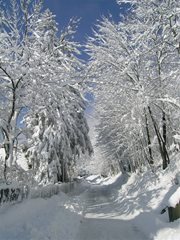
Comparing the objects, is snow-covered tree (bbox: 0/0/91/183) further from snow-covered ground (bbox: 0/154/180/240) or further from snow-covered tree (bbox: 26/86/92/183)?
snow-covered tree (bbox: 26/86/92/183)

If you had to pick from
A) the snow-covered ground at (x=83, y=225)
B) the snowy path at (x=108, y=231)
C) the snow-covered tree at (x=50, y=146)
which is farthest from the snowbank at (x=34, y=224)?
the snow-covered tree at (x=50, y=146)

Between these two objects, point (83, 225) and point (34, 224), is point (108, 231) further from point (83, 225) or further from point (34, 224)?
point (34, 224)

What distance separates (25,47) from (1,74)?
162 centimetres

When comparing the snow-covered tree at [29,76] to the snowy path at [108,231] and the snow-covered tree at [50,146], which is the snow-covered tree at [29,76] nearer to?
the snowy path at [108,231]

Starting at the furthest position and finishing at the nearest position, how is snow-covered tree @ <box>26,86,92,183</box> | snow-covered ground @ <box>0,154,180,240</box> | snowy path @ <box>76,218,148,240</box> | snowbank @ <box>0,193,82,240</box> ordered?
snow-covered tree @ <box>26,86,92,183</box>
snowy path @ <box>76,218,148,240</box>
snow-covered ground @ <box>0,154,180,240</box>
snowbank @ <box>0,193,82,240</box>

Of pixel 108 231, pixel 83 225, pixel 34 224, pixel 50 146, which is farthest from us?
pixel 50 146

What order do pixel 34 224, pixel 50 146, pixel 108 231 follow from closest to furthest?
pixel 34 224
pixel 108 231
pixel 50 146

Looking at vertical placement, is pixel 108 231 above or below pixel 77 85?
below

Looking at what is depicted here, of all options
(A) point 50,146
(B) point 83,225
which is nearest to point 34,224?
(B) point 83,225

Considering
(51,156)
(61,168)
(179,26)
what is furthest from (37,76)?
(61,168)

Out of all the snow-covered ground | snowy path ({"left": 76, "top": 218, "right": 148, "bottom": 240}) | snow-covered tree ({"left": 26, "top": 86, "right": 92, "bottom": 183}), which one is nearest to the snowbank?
the snow-covered ground

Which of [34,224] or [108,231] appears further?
[108,231]

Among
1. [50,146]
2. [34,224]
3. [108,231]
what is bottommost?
[108,231]

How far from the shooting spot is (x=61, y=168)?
27.7 m
